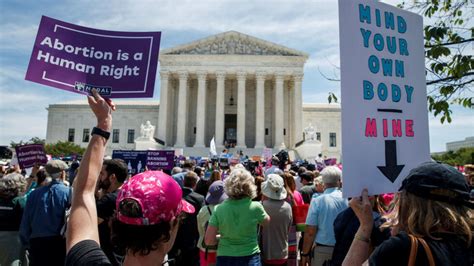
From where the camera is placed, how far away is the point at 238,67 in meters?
49.3

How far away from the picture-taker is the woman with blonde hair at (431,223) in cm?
167

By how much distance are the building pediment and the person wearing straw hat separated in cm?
4659

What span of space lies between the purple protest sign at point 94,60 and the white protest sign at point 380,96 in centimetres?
194

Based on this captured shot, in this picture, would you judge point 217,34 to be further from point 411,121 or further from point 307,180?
point 411,121

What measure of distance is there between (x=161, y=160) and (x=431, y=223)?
37.7ft

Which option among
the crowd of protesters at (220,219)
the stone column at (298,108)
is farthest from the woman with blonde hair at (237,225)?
the stone column at (298,108)

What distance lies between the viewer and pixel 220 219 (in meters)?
4.21

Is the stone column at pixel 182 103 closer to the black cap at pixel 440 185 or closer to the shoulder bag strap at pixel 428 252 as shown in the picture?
the black cap at pixel 440 185

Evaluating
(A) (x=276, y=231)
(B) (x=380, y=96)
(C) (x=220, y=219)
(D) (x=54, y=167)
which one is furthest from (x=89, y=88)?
(A) (x=276, y=231)

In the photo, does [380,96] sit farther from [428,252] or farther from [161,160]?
[161,160]

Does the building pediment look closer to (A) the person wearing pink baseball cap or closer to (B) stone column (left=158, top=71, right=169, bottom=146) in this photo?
(B) stone column (left=158, top=71, right=169, bottom=146)

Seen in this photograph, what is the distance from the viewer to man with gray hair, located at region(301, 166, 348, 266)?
14.6 ft

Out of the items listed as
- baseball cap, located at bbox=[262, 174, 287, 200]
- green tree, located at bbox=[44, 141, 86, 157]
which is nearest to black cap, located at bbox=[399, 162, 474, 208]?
baseball cap, located at bbox=[262, 174, 287, 200]

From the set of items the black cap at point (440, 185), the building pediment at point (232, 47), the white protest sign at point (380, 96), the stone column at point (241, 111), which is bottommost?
the black cap at point (440, 185)
